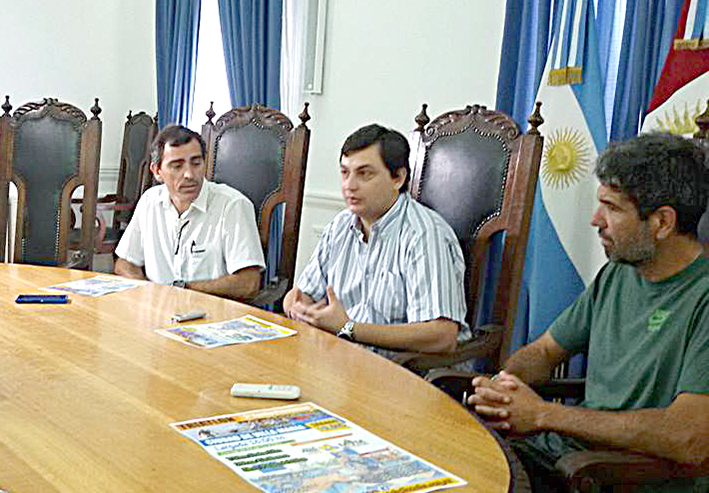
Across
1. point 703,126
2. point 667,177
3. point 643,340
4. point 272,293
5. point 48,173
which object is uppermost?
point 703,126

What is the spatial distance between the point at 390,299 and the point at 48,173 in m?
1.72

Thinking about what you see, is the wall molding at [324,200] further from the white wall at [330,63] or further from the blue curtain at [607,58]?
the blue curtain at [607,58]

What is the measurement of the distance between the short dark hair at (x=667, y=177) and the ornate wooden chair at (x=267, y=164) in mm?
1464

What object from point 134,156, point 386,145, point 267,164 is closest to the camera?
point 386,145

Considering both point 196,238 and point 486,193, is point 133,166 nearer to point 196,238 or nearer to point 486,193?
point 196,238

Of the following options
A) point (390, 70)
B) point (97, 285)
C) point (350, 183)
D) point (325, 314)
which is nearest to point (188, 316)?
point (325, 314)

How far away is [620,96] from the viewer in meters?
2.74

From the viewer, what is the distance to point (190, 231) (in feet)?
9.94

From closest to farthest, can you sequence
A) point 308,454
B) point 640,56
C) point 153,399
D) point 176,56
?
1. point 308,454
2. point 153,399
3. point 640,56
4. point 176,56

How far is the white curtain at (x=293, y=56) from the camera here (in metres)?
4.07

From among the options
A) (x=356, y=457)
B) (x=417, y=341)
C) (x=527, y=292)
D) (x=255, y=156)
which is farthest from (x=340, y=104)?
(x=356, y=457)

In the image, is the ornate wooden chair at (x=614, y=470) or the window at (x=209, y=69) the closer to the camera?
the ornate wooden chair at (x=614, y=470)

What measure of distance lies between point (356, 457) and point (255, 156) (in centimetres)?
210

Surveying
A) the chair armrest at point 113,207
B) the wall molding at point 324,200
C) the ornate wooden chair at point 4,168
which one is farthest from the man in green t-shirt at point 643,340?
the chair armrest at point 113,207
